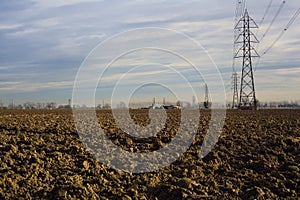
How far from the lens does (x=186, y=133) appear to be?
64.3ft

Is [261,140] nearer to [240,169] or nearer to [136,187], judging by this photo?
[240,169]

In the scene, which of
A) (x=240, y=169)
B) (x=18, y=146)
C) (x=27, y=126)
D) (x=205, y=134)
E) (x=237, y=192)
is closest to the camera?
(x=237, y=192)

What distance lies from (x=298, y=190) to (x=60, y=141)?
9132 mm

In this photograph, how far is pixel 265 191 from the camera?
1157 centimetres

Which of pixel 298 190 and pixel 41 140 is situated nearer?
pixel 298 190

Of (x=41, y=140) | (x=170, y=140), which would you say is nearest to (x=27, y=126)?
(x=41, y=140)

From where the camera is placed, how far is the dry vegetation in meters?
11.4

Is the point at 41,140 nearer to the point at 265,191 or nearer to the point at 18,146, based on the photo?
the point at 18,146

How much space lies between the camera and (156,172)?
1359 centimetres

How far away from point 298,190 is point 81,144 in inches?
324

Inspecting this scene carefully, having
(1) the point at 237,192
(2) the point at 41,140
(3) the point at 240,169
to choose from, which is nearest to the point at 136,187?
(1) the point at 237,192

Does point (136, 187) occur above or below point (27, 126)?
below

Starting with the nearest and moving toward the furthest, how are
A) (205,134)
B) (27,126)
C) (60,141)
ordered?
(60,141) → (205,134) → (27,126)

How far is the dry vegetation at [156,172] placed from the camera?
11.4 meters
